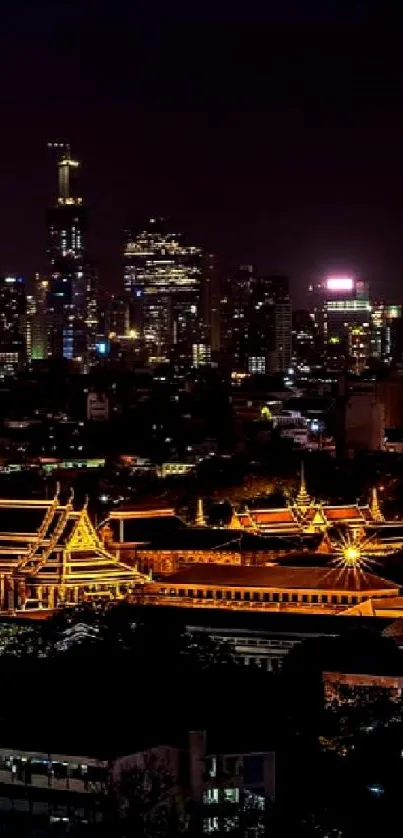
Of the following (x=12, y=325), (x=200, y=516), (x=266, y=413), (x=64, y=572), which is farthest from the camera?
(x=12, y=325)

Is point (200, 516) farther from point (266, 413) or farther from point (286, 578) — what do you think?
point (266, 413)

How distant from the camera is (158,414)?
7281cm

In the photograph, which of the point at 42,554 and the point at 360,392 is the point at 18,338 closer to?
the point at 360,392

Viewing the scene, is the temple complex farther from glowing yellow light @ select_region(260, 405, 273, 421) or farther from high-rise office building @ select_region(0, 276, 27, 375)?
high-rise office building @ select_region(0, 276, 27, 375)

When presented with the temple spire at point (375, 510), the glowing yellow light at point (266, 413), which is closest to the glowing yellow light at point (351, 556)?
the temple spire at point (375, 510)

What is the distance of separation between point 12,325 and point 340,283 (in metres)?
14.9

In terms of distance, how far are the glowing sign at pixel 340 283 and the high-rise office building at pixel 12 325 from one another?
1356cm

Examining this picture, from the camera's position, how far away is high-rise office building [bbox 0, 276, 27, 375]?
108500mm

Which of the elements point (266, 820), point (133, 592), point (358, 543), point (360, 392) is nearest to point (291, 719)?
point (266, 820)

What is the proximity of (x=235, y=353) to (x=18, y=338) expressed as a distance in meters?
9.24

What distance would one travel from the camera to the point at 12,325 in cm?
11200

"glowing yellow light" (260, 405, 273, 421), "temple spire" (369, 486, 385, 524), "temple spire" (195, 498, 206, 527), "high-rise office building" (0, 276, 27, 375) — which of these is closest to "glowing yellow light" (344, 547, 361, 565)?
"temple spire" (195, 498, 206, 527)

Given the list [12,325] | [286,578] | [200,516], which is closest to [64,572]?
[286,578]

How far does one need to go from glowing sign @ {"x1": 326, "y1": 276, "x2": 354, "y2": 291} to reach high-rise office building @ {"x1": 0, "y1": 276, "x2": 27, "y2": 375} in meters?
13.6
